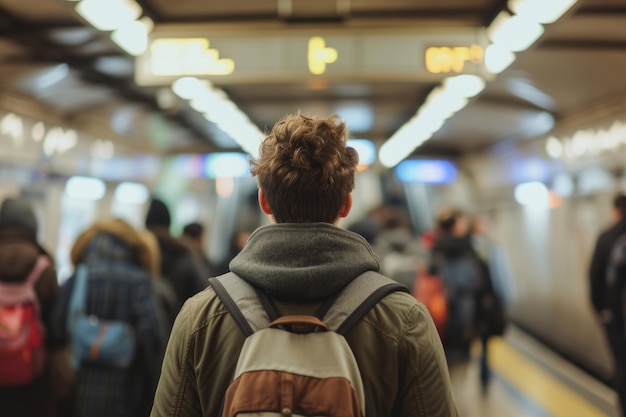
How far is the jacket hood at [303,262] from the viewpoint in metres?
1.51

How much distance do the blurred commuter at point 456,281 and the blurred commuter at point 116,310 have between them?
3066mm

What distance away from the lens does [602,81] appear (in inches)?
279

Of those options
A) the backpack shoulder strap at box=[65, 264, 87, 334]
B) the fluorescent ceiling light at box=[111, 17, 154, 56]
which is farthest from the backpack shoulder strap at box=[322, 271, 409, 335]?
the fluorescent ceiling light at box=[111, 17, 154, 56]

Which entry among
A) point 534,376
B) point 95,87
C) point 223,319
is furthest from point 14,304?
point 534,376

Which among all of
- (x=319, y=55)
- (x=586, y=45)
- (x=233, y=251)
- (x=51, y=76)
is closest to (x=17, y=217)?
(x=319, y=55)

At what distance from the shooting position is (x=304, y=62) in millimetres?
4547

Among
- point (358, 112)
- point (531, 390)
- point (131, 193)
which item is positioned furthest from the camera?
point (131, 193)

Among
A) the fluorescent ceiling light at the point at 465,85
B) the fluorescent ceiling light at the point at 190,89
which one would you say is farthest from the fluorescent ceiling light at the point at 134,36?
the fluorescent ceiling light at the point at 465,85

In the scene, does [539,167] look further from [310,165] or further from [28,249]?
[310,165]

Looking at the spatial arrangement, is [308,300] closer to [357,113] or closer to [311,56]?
[311,56]

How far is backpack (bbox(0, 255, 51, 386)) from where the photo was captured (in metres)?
3.82

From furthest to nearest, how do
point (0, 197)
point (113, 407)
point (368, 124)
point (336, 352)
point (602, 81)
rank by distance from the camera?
point (368, 124) → point (602, 81) → point (0, 197) → point (113, 407) → point (336, 352)

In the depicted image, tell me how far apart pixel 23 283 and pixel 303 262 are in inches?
117

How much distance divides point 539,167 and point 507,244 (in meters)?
3.34
